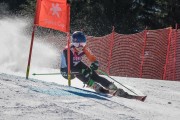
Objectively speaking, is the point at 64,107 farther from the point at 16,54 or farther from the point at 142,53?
the point at 142,53

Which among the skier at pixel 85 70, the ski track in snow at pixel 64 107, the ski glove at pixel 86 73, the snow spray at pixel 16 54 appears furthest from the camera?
the snow spray at pixel 16 54

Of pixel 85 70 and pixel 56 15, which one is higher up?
pixel 56 15

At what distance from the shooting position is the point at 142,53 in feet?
56.7

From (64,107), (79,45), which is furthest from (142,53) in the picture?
(64,107)

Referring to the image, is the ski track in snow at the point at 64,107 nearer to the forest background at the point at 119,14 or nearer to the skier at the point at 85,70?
the skier at the point at 85,70

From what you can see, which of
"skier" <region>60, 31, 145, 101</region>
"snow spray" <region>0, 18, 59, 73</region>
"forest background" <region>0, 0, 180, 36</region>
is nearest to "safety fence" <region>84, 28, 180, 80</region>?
"snow spray" <region>0, 18, 59, 73</region>

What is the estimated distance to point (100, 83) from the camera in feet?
28.9

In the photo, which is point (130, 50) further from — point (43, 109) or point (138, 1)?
point (138, 1)

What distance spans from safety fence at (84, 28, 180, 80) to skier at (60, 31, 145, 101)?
25.4 ft

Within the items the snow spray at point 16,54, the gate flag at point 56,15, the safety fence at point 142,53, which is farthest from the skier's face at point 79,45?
the safety fence at point 142,53

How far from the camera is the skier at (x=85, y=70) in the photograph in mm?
8477

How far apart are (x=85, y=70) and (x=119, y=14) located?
23.1m

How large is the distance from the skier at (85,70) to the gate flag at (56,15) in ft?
1.31

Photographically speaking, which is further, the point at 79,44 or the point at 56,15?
the point at 79,44
